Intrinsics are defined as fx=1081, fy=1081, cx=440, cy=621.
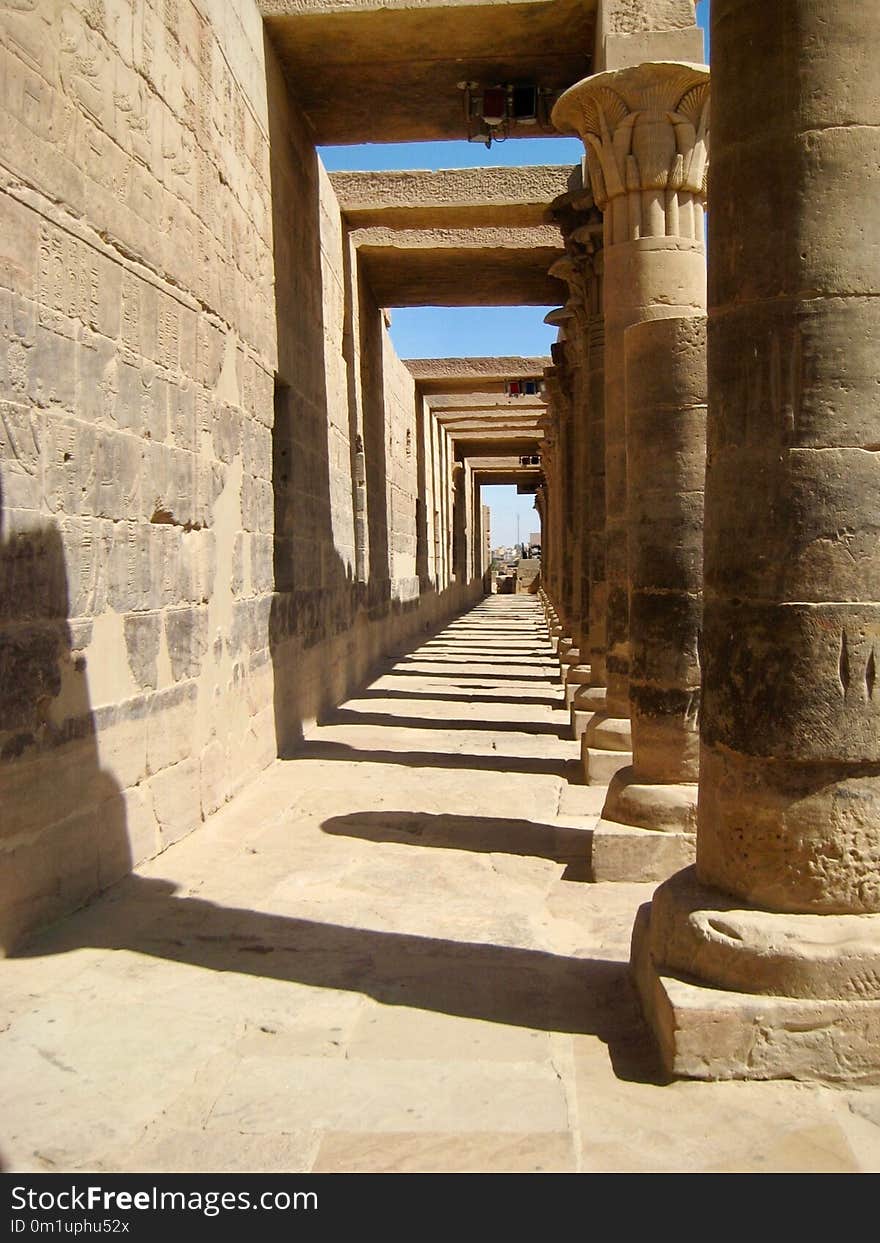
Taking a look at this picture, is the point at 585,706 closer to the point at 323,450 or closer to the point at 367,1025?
the point at 323,450

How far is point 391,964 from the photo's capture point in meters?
4.39

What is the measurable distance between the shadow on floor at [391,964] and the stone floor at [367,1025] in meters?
0.01

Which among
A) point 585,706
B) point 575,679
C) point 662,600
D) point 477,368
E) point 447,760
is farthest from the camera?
point 477,368

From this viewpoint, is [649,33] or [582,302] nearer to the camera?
[649,33]

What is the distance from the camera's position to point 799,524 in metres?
3.47

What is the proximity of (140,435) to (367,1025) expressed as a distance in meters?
3.44

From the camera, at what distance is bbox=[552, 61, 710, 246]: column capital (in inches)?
290

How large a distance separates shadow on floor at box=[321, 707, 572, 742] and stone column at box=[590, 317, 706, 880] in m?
4.11

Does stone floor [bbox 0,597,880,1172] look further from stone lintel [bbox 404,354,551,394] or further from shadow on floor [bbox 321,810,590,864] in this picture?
stone lintel [bbox 404,354,551,394]

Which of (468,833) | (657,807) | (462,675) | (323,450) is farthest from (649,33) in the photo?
(462,675)

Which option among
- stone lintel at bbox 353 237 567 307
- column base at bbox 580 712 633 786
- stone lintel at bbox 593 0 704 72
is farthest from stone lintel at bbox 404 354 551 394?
column base at bbox 580 712 633 786
